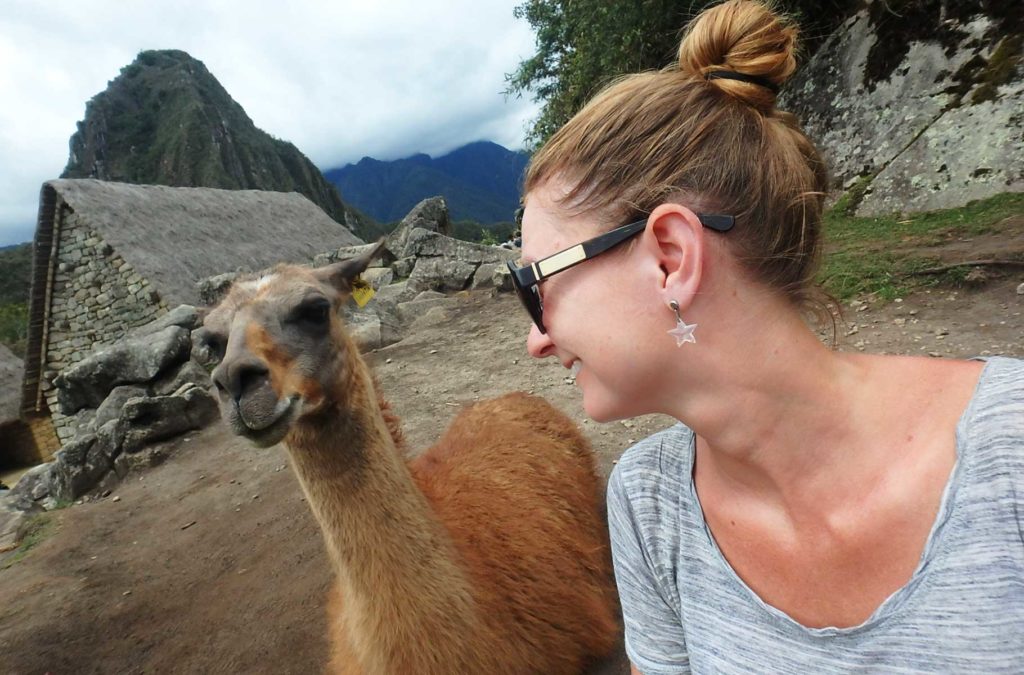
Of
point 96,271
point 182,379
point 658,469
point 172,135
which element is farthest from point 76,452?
point 172,135

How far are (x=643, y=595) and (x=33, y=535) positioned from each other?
653 cm

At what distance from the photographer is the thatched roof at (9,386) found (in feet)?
54.7

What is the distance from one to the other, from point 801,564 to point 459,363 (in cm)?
630

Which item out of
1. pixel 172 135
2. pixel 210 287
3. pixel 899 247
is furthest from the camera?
pixel 172 135

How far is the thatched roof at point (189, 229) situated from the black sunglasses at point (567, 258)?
542 inches

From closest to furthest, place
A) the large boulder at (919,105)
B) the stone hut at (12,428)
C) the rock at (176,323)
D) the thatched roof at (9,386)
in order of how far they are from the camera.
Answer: the large boulder at (919,105), the rock at (176,323), the stone hut at (12,428), the thatched roof at (9,386)

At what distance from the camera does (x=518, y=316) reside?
333 inches

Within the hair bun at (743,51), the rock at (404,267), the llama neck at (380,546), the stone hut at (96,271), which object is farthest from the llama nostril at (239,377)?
the stone hut at (96,271)

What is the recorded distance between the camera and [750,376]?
96 centimetres

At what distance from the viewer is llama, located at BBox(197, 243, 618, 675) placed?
1.92 meters

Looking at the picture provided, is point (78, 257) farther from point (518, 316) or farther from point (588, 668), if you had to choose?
point (588, 668)

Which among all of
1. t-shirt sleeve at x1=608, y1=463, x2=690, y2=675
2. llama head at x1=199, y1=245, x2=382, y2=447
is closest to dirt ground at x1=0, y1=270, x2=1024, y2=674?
t-shirt sleeve at x1=608, y1=463, x2=690, y2=675

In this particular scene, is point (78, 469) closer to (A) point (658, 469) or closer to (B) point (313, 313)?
(B) point (313, 313)

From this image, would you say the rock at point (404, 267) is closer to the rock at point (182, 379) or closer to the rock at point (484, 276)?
the rock at point (484, 276)
